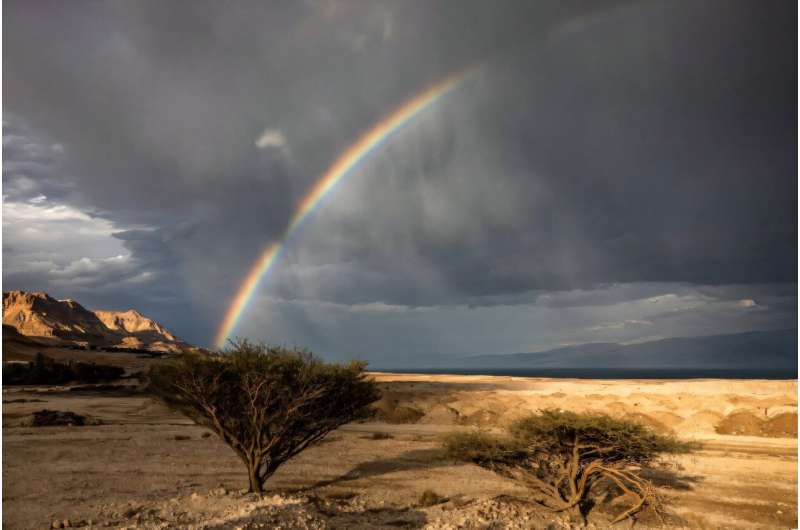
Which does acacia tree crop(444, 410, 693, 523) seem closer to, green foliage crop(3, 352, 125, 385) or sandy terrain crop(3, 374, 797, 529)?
sandy terrain crop(3, 374, 797, 529)

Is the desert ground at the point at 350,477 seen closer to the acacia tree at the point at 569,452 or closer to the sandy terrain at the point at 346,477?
the sandy terrain at the point at 346,477

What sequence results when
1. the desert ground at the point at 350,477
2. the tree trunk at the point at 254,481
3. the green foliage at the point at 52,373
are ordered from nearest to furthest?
the desert ground at the point at 350,477
the tree trunk at the point at 254,481
the green foliage at the point at 52,373

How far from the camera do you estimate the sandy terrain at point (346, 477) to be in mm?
17781

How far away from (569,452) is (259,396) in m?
12.9

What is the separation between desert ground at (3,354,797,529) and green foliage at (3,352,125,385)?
3587 cm

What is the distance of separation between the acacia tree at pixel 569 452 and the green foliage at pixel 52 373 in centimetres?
8561

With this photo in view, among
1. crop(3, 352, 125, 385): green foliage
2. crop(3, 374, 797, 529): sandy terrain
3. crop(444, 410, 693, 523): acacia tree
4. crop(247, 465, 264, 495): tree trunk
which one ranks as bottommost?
crop(3, 352, 125, 385): green foliage

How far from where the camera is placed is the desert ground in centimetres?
1777

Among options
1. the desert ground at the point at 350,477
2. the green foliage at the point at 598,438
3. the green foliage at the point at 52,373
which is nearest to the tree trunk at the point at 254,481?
the desert ground at the point at 350,477

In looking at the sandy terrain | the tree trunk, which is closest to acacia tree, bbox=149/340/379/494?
the tree trunk

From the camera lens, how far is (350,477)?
85.8 ft

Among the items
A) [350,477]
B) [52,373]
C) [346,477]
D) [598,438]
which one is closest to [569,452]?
[598,438]

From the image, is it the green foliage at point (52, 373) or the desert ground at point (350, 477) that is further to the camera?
the green foliage at point (52, 373)

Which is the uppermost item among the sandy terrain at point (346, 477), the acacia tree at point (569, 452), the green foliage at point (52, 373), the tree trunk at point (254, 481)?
the acacia tree at point (569, 452)
